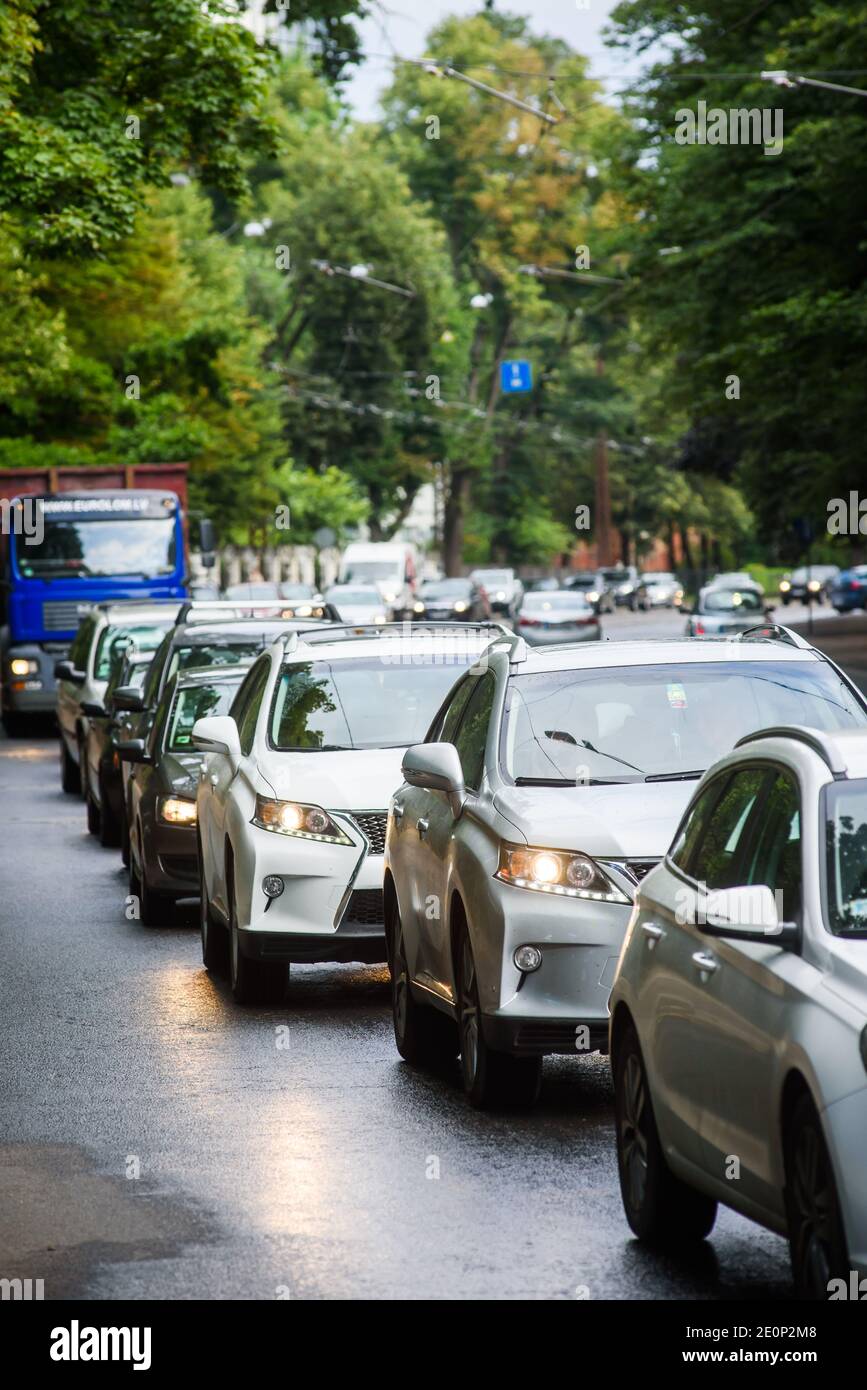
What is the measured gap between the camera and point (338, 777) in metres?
11.6

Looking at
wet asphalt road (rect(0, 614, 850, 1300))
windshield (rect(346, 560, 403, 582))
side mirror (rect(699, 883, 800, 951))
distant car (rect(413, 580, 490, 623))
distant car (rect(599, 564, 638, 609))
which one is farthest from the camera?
distant car (rect(599, 564, 638, 609))

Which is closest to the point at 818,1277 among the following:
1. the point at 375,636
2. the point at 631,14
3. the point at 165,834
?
the point at 375,636

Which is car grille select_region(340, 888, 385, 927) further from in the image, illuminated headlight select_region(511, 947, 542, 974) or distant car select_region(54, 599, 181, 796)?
distant car select_region(54, 599, 181, 796)

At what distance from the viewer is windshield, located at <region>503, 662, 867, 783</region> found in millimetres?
9328

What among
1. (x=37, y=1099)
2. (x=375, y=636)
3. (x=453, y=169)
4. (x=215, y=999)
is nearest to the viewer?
(x=37, y=1099)

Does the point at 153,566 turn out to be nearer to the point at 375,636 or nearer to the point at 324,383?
the point at 375,636

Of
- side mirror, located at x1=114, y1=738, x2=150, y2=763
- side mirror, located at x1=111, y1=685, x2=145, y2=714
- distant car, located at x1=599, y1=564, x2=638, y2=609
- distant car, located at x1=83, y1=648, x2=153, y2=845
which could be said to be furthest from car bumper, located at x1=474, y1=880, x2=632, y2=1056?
distant car, located at x1=599, y1=564, x2=638, y2=609

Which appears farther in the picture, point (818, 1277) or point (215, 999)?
point (215, 999)

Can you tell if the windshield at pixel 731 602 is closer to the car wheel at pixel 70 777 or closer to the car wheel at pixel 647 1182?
the car wheel at pixel 70 777

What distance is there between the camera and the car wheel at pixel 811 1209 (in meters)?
5.11

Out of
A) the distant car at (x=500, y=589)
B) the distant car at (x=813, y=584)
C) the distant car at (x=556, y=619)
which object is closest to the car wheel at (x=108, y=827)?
the distant car at (x=556, y=619)

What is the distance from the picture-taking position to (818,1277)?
5301 mm

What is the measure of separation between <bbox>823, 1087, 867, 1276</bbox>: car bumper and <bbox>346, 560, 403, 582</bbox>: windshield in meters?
65.7

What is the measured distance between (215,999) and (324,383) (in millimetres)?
73627
